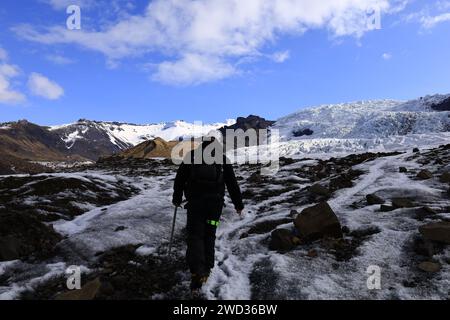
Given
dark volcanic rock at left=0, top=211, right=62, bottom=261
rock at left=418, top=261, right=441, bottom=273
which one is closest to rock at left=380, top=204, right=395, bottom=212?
rock at left=418, top=261, right=441, bottom=273

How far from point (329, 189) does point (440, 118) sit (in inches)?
2861

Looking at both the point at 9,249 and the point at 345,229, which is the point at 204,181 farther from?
the point at 9,249

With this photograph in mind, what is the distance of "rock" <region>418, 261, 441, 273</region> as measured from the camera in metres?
8.42

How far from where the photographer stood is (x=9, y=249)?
1067 centimetres

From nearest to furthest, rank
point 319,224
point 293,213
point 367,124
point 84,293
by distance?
point 84,293
point 319,224
point 293,213
point 367,124

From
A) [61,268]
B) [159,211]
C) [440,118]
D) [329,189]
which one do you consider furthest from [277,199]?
[440,118]

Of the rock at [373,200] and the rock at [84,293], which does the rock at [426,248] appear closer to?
the rock at [373,200]

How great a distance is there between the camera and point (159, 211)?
1572cm

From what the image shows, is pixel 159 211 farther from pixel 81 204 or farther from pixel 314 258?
pixel 314 258

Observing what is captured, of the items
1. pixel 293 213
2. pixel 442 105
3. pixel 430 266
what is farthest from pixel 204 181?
pixel 442 105

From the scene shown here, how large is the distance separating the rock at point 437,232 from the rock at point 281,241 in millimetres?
3025

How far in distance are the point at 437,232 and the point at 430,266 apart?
4.40 feet

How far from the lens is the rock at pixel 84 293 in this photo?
7.76m
